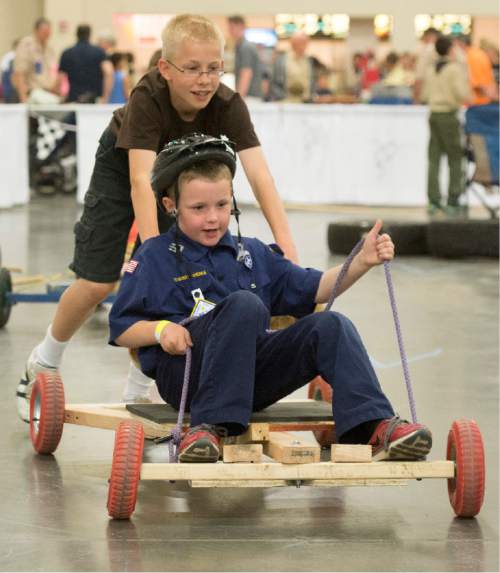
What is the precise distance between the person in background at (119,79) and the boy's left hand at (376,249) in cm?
1316

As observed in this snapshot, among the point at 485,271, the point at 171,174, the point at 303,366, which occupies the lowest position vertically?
the point at 485,271

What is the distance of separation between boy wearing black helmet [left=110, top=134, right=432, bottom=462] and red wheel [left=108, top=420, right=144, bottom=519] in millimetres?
130

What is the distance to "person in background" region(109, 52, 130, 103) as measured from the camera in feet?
56.3

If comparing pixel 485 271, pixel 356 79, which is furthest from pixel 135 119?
pixel 356 79

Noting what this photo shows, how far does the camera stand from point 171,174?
4227 mm

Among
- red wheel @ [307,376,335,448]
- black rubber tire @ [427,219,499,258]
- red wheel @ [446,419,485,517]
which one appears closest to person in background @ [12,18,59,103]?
black rubber tire @ [427,219,499,258]

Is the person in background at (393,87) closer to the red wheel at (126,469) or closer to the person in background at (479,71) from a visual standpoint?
the person in background at (479,71)

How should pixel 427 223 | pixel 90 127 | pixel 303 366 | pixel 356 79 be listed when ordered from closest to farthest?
1. pixel 303 366
2. pixel 427 223
3. pixel 90 127
4. pixel 356 79

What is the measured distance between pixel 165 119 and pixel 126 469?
4.46 feet

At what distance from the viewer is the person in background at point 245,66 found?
15.5 metres

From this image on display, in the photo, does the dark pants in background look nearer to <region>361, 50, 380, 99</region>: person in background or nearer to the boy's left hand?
<region>361, 50, 380, 99</region>: person in background

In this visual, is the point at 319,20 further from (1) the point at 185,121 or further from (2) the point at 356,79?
(1) the point at 185,121

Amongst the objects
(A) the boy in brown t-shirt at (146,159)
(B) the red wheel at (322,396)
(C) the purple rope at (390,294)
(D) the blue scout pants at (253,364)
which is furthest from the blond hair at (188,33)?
(B) the red wheel at (322,396)

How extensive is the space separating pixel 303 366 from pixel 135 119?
1.10 meters
